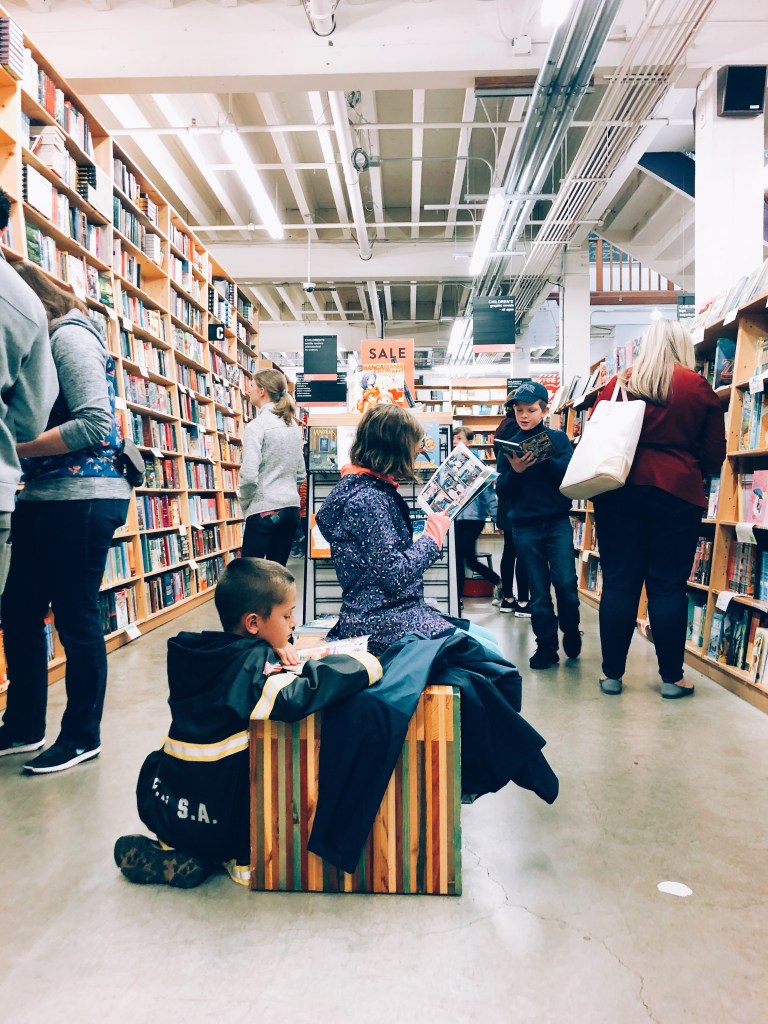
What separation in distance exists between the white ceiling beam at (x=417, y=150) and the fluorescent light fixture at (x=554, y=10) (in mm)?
2223

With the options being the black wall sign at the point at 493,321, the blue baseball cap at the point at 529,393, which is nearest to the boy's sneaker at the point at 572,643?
the blue baseball cap at the point at 529,393

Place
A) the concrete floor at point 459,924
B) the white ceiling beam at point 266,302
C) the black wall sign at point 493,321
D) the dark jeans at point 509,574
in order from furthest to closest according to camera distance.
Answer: the white ceiling beam at point 266,302, the black wall sign at point 493,321, the dark jeans at point 509,574, the concrete floor at point 459,924

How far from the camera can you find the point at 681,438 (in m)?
2.87

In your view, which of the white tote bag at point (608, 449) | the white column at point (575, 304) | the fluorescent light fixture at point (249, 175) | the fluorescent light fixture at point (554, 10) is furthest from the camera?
the white column at point (575, 304)

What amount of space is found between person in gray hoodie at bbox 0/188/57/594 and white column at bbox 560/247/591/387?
8698mm

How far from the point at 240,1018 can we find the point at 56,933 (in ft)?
1.60

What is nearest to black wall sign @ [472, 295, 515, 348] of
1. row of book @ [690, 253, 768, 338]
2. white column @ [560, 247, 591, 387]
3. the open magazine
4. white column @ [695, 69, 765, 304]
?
white column @ [560, 247, 591, 387]

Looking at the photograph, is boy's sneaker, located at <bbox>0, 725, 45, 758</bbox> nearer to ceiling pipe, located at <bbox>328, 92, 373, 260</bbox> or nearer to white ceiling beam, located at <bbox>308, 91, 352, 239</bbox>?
ceiling pipe, located at <bbox>328, 92, 373, 260</bbox>

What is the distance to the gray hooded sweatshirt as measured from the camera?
142 cm

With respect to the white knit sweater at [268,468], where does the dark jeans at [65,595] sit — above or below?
below

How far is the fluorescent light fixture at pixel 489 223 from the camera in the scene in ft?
21.1

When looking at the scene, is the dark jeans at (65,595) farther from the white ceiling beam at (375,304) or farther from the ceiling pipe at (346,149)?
the white ceiling beam at (375,304)

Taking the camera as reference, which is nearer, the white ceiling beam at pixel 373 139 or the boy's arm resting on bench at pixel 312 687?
the boy's arm resting on bench at pixel 312 687

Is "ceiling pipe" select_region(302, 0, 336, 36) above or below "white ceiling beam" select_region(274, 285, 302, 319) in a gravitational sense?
above
